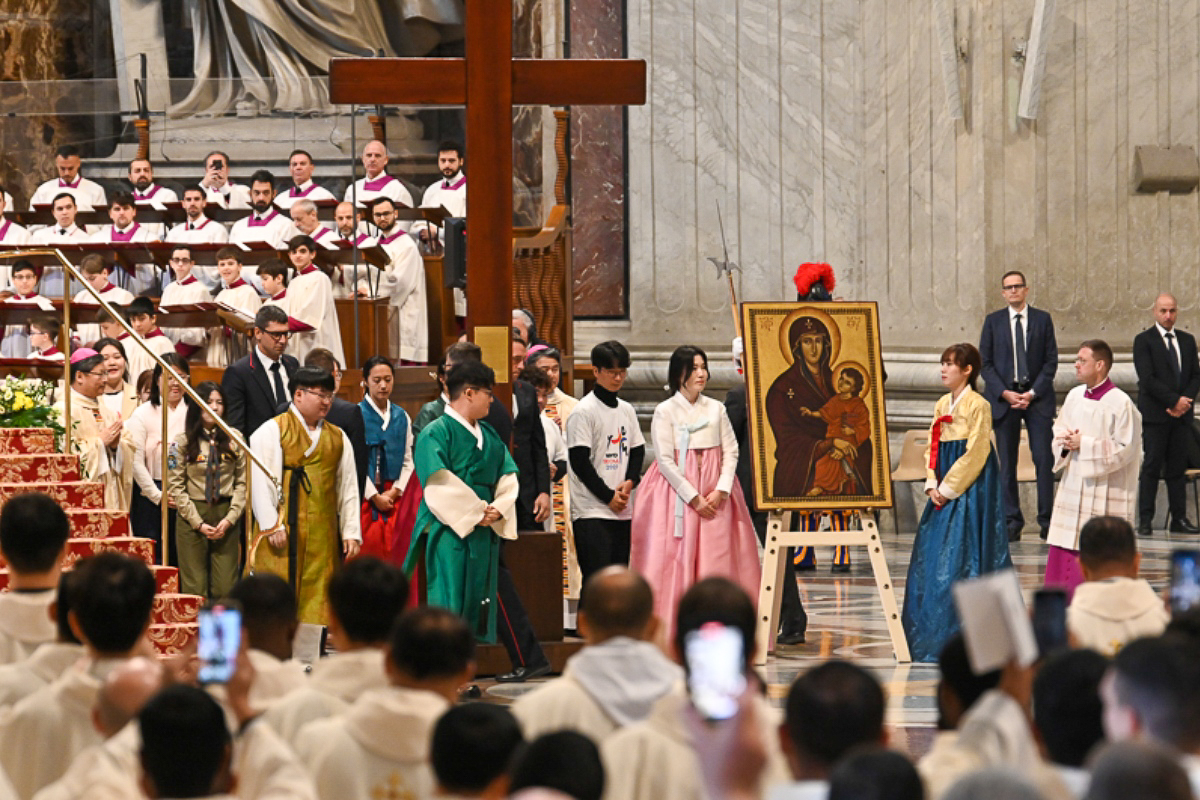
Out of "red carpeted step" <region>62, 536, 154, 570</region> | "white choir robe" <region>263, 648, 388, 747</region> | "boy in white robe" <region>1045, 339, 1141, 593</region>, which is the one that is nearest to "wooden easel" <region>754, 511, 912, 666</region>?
"boy in white robe" <region>1045, 339, 1141, 593</region>

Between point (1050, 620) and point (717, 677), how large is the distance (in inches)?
39.5

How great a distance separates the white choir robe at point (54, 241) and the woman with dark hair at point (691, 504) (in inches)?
301

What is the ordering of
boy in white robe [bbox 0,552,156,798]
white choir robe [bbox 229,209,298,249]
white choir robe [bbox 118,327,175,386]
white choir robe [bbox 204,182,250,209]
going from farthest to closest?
white choir robe [bbox 204,182,250,209] → white choir robe [bbox 229,209,298,249] → white choir robe [bbox 118,327,175,386] → boy in white robe [bbox 0,552,156,798]

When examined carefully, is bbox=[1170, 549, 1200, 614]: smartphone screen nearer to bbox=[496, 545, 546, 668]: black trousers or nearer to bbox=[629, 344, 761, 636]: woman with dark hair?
bbox=[496, 545, 546, 668]: black trousers

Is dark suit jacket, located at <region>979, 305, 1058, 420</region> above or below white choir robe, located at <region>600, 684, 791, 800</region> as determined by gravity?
above

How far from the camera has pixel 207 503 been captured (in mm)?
9984

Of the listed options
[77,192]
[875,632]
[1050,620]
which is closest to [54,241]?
[77,192]

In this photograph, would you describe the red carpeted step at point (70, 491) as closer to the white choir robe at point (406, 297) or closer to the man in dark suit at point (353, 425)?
the man in dark suit at point (353, 425)

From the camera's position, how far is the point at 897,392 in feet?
52.0

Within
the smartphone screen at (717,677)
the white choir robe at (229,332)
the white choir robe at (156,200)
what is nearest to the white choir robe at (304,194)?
the white choir robe at (156,200)

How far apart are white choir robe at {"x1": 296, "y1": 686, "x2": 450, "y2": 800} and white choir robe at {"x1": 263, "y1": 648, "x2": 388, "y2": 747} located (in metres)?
0.27

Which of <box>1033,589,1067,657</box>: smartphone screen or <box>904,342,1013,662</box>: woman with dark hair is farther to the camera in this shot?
<box>904,342,1013,662</box>: woman with dark hair

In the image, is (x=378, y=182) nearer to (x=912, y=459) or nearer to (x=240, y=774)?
(x=912, y=459)

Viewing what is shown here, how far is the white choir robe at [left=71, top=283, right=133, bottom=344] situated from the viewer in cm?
1514
